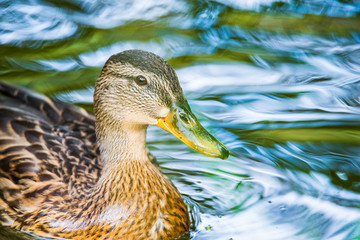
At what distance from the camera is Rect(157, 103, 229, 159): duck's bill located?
4.35 m

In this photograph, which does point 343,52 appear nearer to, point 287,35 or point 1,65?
point 287,35

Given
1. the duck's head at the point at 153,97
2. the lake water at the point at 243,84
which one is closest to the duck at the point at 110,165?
the duck's head at the point at 153,97

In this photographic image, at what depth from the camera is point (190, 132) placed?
4383 mm

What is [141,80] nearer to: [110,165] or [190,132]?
[190,132]

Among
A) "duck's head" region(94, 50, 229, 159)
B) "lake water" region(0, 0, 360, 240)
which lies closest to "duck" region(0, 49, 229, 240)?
"duck's head" region(94, 50, 229, 159)

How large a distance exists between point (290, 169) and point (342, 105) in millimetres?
1218

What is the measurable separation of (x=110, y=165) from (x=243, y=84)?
7.91 feet

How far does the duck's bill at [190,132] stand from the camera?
4348 mm

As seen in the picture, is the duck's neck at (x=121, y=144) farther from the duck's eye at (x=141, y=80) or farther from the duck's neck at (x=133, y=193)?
the duck's eye at (x=141, y=80)

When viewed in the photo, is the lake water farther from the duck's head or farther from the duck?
the duck's head

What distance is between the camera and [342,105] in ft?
21.0

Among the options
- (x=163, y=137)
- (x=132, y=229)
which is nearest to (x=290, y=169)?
(x=163, y=137)

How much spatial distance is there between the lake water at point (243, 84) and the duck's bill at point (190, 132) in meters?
0.79

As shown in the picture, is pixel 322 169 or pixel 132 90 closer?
pixel 132 90
